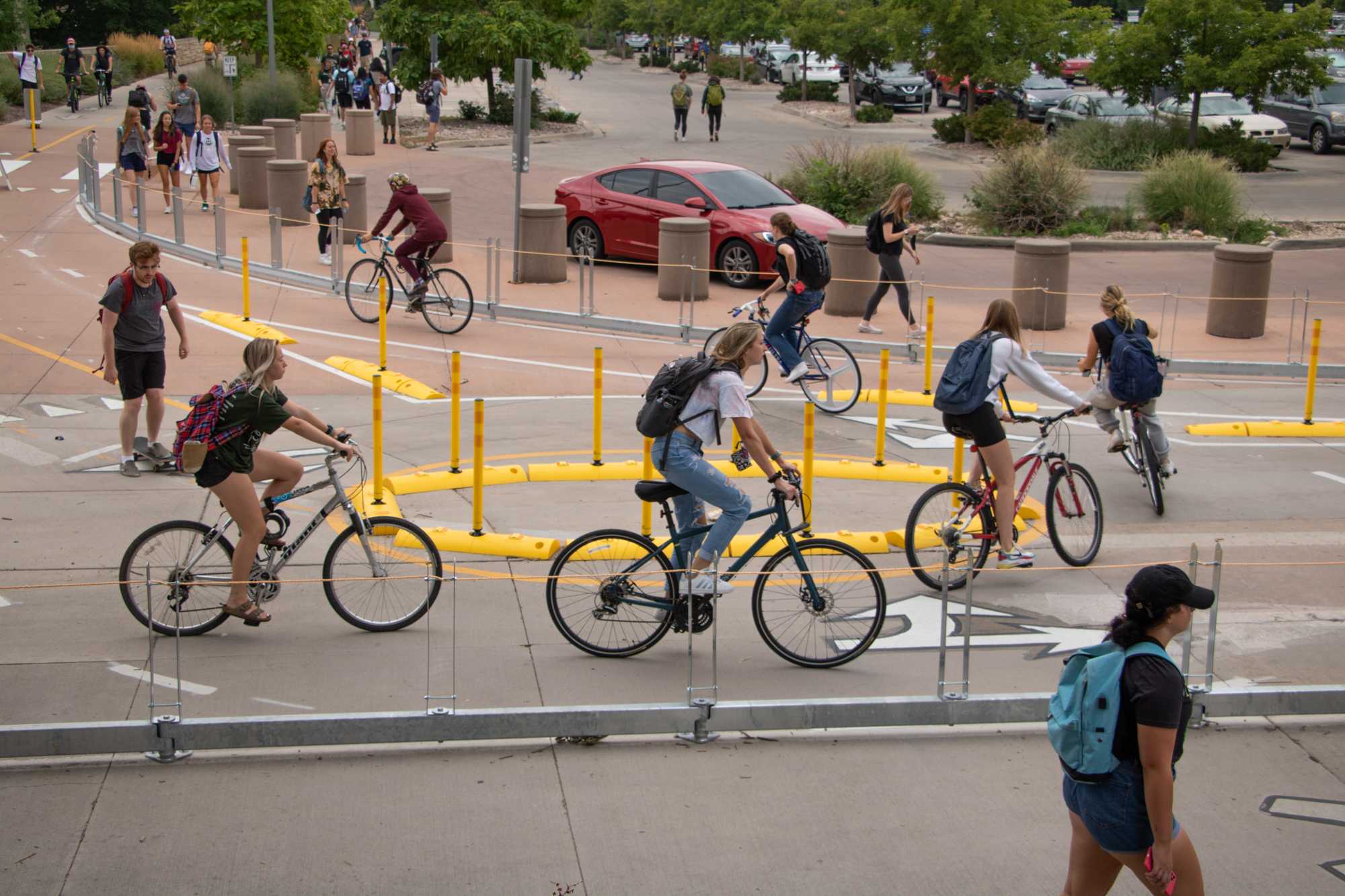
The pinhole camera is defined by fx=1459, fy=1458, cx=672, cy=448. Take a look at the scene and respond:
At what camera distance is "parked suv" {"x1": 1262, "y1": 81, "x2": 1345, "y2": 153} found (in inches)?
1390

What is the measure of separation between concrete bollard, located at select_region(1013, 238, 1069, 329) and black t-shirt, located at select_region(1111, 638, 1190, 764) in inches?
535

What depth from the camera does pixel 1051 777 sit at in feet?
21.8


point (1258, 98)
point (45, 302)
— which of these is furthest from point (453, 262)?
point (1258, 98)

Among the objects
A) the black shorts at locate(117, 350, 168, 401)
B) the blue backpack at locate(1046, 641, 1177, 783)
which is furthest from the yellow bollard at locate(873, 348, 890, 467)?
the blue backpack at locate(1046, 641, 1177, 783)

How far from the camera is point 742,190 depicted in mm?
19922

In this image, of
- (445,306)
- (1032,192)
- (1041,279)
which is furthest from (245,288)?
(1032,192)

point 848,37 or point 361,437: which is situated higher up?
point 848,37

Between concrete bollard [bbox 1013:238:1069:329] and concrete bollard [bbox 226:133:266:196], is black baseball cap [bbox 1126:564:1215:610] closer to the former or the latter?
concrete bollard [bbox 1013:238:1069:329]

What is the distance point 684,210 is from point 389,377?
21.4 feet

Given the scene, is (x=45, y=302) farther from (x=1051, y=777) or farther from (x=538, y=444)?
(x=1051, y=777)

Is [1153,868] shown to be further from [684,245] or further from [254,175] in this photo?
[254,175]

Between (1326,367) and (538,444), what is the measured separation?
916 centimetres

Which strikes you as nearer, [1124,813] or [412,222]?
[1124,813]

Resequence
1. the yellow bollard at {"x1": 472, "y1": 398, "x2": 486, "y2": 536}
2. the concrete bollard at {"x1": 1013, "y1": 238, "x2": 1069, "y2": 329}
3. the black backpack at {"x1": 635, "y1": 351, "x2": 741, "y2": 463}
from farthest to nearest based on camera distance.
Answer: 1. the concrete bollard at {"x1": 1013, "y1": 238, "x2": 1069, "y2": 329}
2. the yellow bollard at {"x1": 472, "y1": 398, "x2": 486, "y2": 536}
3. the black backpack at {"x1": 635, "y1": 351, "x2": 741, "y2": 463}
